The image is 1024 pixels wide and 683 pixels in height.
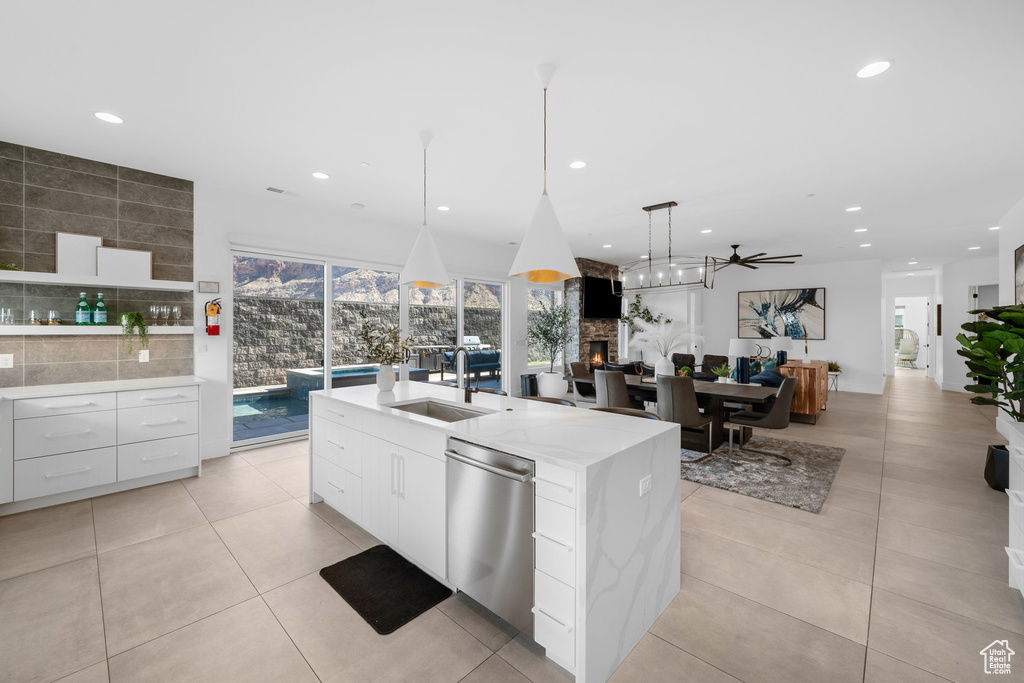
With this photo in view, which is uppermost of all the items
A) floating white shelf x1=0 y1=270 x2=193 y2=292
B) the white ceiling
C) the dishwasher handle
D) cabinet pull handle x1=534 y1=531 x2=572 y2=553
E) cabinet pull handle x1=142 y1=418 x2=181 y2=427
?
the white ceiling

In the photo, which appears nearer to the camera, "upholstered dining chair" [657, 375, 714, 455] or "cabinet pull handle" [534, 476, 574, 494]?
"cabinet pull handle" [534, 476, 574, 494]

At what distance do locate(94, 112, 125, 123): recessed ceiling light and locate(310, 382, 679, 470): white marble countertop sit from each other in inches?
92.5

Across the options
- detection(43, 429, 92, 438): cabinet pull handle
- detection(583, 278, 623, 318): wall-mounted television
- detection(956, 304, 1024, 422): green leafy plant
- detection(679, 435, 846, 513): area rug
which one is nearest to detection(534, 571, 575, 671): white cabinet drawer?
detection(956, 304, 1024, 422): green leafy plant

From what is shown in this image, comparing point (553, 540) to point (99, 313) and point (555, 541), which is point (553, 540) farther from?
point (99, 313)

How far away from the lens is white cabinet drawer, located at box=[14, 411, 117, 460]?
297cm

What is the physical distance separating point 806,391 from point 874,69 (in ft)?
15.9

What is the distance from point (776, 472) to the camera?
3.91 meters

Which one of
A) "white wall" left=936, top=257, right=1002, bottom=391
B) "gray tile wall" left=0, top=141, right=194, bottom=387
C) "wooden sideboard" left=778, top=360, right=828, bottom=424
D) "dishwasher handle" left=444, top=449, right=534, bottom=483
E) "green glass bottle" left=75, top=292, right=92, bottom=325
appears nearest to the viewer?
"dishwasher handle" left=444, top=449, right=534, bottom=483

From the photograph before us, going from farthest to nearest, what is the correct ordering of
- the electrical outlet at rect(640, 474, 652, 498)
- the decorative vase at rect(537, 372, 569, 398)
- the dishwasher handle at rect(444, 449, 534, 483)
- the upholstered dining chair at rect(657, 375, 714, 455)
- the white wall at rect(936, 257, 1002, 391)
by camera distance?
1. the white wall at rect(936, 257, 1002, 391)
2. the upholstered dining chair at rect(657, 375, 714, 455)
3. the decorative vase at rect(537, 372, 569, 398)
4. the electrical outlet at rect(640, 474, 652, 498)
5. the dishwasher handle at rect(444, 449, 534, 483)

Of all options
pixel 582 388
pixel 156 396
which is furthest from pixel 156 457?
pixel 582 388

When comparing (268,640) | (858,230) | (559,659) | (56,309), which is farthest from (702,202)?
(56,309)

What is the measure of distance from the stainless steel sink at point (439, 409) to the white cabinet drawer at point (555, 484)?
997 mm

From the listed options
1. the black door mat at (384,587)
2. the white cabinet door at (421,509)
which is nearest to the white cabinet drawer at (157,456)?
the black door mat at (384,587)

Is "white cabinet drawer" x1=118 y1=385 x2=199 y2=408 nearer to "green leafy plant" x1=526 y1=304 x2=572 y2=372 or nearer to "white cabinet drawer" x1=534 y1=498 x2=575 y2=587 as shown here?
"white cabinet drawer" x1=534 y1=498 x2=575 y2=587
